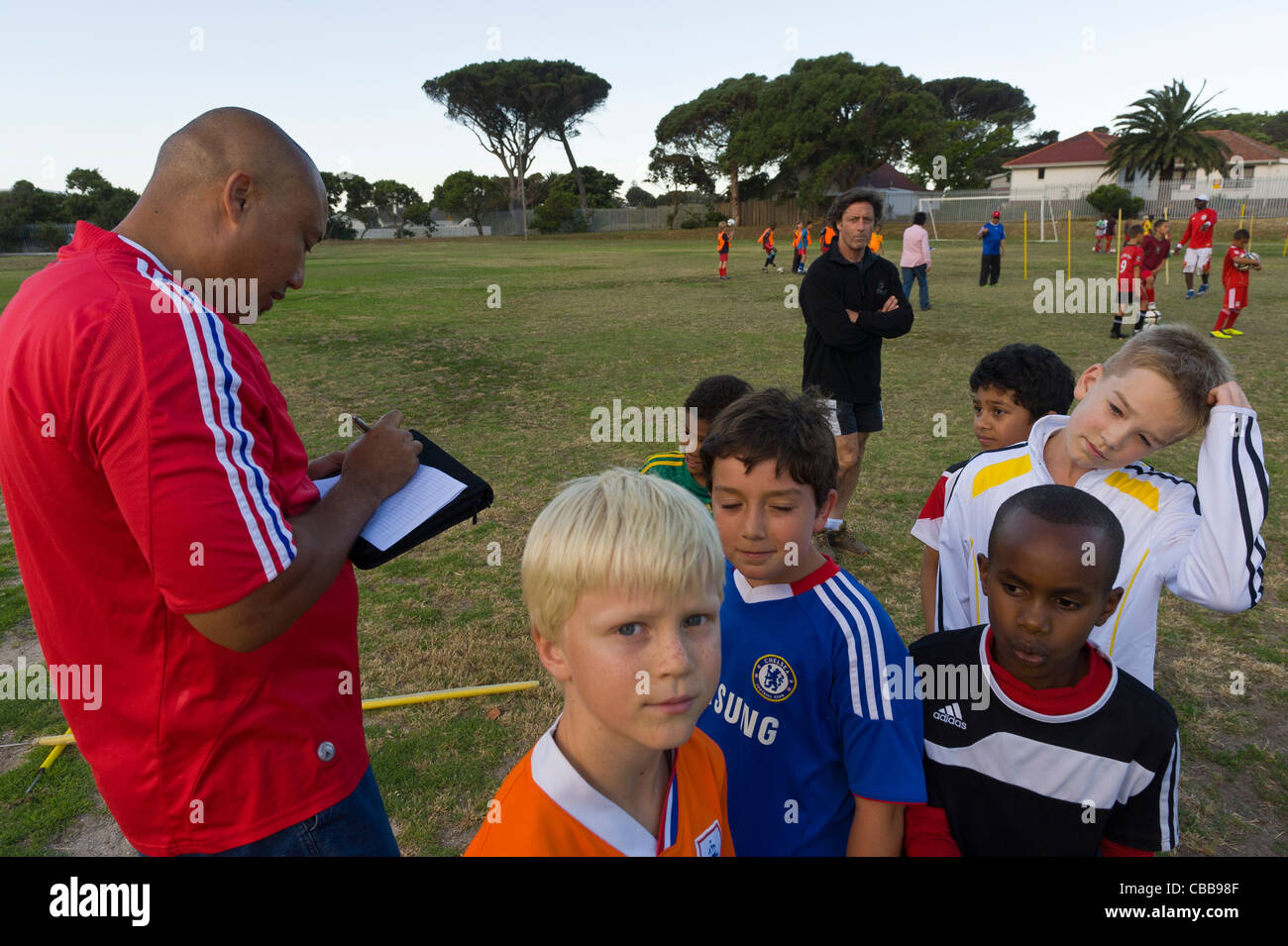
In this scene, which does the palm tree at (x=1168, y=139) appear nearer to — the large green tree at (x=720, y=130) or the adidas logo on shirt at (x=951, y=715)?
the large green tree at (x=720, y=130)

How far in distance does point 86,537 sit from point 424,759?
2.56 m

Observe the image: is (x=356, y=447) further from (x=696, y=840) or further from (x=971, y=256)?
(x=971, y=256)

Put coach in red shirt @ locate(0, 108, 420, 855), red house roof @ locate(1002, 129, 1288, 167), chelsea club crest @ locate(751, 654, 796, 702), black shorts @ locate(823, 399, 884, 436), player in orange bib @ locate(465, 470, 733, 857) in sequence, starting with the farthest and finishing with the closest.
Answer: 1. red house roof @ locate(1002, 129, 1288, 167)
2. black shorts @ locate(823, 399, 884, 436)
3. chelsea club crest @ locate(751, 654, 796, 702)
4. player in orange bib @ locate(465, 470, 733, 857)
5. coach in red shirt @ locate(0, 108, 420, 855)

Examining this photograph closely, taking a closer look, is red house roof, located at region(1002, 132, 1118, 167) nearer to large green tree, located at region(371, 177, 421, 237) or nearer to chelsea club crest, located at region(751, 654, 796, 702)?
large green tree, located at region(371, 177, 421, 237)

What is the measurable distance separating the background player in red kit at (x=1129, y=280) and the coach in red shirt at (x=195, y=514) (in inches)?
604

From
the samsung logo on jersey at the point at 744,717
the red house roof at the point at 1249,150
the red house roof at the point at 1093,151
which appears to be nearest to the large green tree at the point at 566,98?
the red house roof at the point at 1093,151

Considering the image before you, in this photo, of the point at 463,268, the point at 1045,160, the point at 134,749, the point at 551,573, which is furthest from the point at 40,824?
the point at 1045,160

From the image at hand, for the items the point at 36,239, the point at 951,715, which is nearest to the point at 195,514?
the point at 951,715

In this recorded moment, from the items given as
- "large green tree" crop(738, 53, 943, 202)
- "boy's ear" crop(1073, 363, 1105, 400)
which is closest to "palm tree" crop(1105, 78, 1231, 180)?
"large green tree" crop(738, 53, 943, 202)

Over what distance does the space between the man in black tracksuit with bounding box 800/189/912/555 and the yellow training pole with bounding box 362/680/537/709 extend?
2684 millimetres

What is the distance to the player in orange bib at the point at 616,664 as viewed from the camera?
56.4 inches

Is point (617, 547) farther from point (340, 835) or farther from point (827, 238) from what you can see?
point (827, 238)

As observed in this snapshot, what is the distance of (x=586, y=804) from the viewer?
4.75 feet

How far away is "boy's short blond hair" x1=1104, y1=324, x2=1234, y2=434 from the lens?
2391 millimetres
